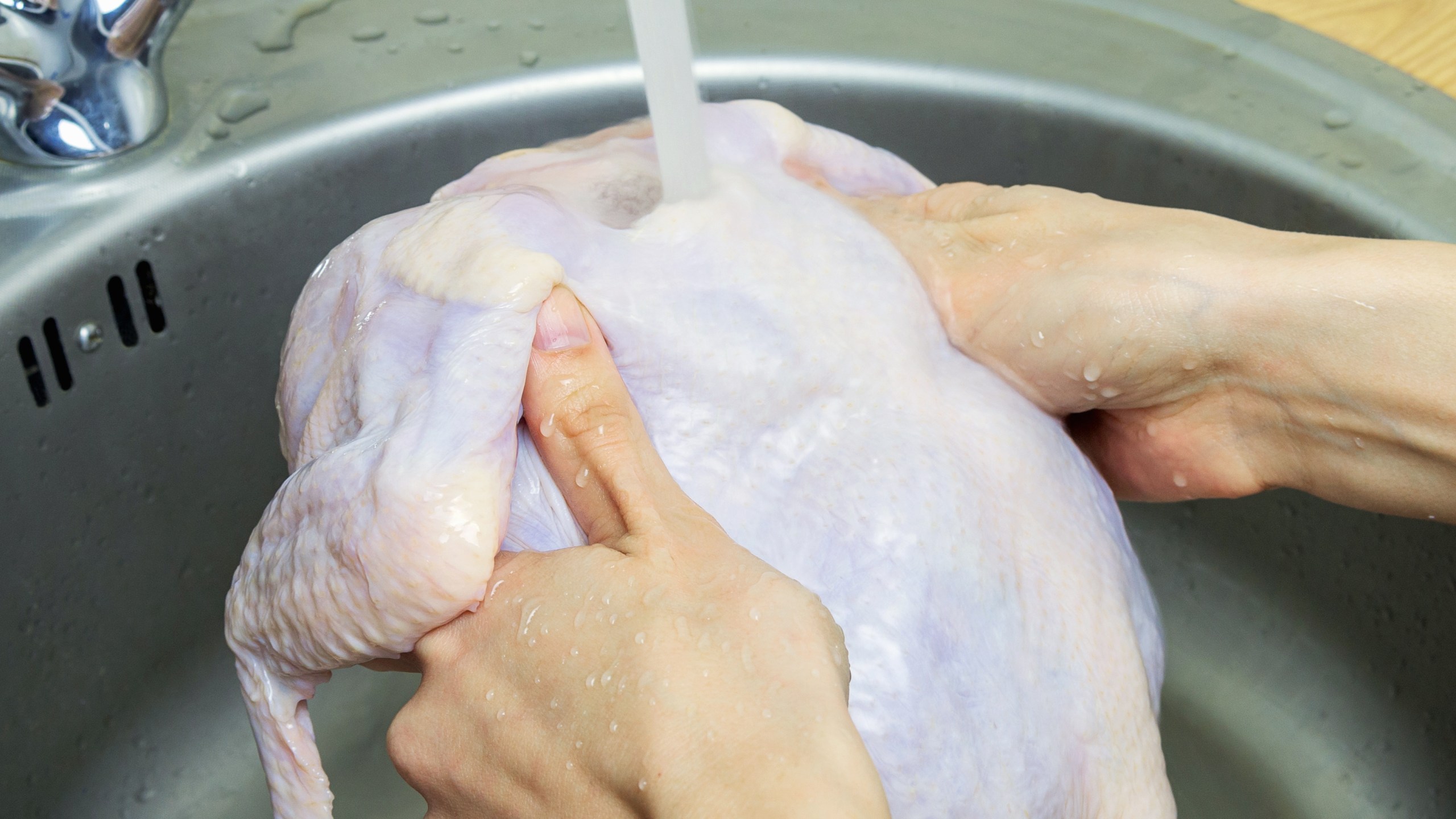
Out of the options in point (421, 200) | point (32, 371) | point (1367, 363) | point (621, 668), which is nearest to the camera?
point (621, 668)

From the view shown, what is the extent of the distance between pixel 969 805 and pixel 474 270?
13.2 inches

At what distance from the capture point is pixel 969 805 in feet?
1.70

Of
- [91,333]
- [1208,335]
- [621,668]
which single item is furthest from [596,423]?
[91,333]

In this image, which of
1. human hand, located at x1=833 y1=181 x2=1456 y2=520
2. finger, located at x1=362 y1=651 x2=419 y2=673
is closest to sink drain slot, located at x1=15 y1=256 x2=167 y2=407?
finger, located at x1=362 y1=651 x2=419 y2=673

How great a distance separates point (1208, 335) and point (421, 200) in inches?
22.1

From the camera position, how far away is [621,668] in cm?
43

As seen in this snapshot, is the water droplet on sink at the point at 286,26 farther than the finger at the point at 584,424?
Yes

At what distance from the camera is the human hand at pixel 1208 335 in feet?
1.77

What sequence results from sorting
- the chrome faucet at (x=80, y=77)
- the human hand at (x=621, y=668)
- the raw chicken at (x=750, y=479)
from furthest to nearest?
the chrome faucet at (x=80, y=77) → the raw chicken at (x=750, y=479) → the human hand at (x=621, y=668)

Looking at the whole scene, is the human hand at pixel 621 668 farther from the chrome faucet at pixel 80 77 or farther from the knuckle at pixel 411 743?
the chrome faucet at pixel 80 77

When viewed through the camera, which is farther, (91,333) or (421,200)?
(421,200)

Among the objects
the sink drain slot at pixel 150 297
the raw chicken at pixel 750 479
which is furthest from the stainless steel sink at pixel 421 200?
the raw chicken at pixel 750 479

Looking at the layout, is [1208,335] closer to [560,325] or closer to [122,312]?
[560,325]

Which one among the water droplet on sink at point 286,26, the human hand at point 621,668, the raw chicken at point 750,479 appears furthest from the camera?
the water droplet on sink at point 286,26
